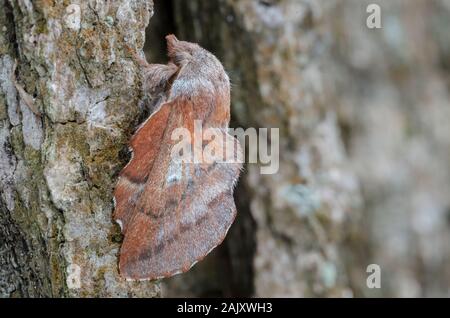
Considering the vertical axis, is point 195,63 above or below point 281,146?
above

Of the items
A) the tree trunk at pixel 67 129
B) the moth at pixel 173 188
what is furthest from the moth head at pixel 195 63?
the tree trunk at pixel 67 129

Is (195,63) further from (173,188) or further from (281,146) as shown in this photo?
(281,146)

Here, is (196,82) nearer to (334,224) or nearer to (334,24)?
(334,224)

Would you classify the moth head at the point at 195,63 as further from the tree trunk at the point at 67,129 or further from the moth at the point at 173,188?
the tree trunk at the point at 67,129

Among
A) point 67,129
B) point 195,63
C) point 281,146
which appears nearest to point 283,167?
point 281,146

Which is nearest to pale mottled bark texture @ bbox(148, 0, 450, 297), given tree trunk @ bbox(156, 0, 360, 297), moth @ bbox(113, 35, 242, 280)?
tree trunk @ bbox(156, 0, 360, 297)

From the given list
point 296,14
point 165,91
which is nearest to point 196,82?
point 165,91

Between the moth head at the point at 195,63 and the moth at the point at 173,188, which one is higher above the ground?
the moth head at the point at 195,63
